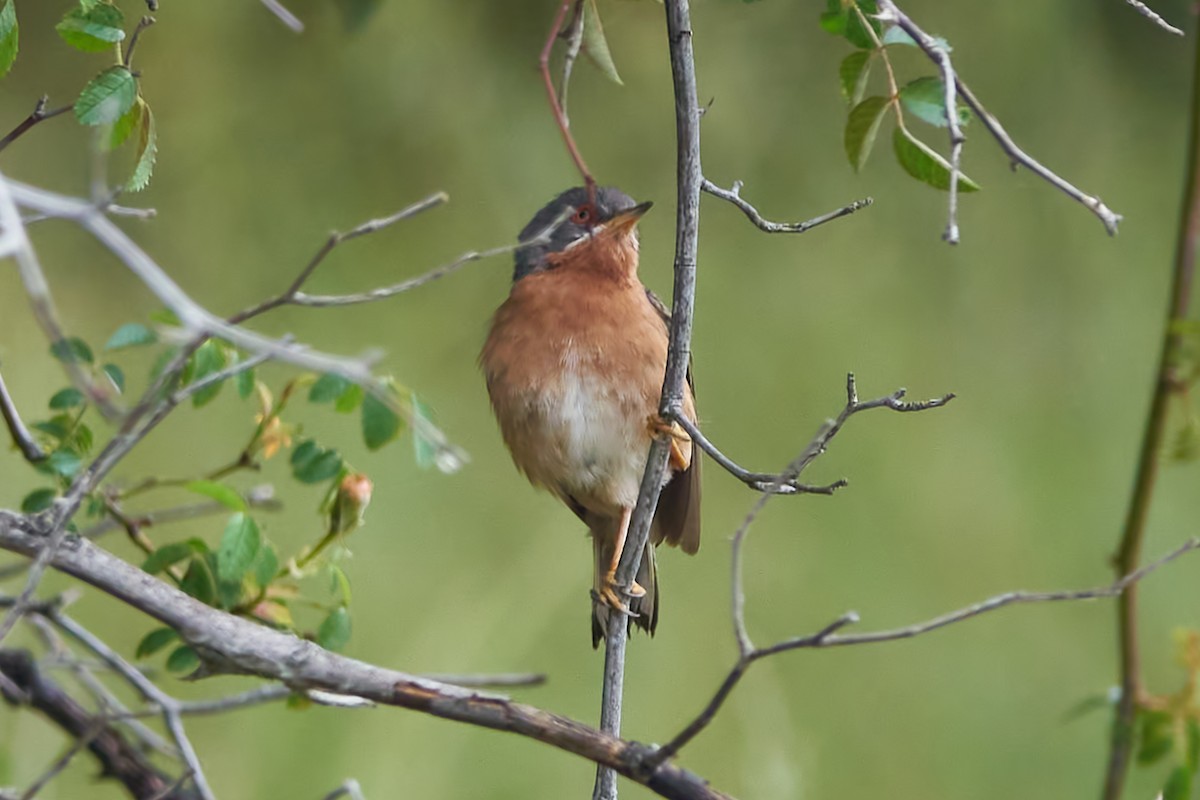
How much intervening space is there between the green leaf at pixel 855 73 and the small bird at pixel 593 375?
839 millimetres

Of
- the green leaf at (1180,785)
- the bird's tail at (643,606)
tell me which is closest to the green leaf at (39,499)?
the bird's tail at (643,606)

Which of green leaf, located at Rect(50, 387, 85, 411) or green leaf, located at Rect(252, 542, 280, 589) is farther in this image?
green leaf, located at Rect(252, 542, 280, 589)

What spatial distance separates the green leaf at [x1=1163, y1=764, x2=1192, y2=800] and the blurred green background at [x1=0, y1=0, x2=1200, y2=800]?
78.0 inches

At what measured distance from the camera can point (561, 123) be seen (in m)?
1.88

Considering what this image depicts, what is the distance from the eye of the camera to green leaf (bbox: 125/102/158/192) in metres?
1.62

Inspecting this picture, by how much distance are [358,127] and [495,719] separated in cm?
299

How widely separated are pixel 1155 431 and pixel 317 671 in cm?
169

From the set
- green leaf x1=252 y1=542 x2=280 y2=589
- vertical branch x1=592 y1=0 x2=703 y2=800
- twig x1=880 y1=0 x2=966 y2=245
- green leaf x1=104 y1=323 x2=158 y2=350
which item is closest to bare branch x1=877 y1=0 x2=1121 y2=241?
twig x1=880 y1=0 x2=966 y2=245

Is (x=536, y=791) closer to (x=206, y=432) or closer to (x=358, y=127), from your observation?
(x=206, y=432)

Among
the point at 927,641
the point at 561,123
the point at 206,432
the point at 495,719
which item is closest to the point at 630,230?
the point at 561,123

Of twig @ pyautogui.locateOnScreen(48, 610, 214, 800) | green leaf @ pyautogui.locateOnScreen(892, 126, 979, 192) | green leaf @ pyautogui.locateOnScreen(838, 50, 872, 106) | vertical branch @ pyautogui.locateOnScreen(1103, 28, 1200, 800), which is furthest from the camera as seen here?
vertical branch @ pyautogui.locateOnScreen(1103, 28, 1200, 800)

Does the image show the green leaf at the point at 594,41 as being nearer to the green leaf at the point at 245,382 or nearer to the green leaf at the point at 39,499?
the green leaf at the point at 245,382

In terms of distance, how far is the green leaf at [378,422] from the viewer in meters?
1.81

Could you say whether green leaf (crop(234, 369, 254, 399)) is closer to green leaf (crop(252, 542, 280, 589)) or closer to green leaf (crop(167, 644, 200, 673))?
green leaf (crop(252, 542, 280, 589))
